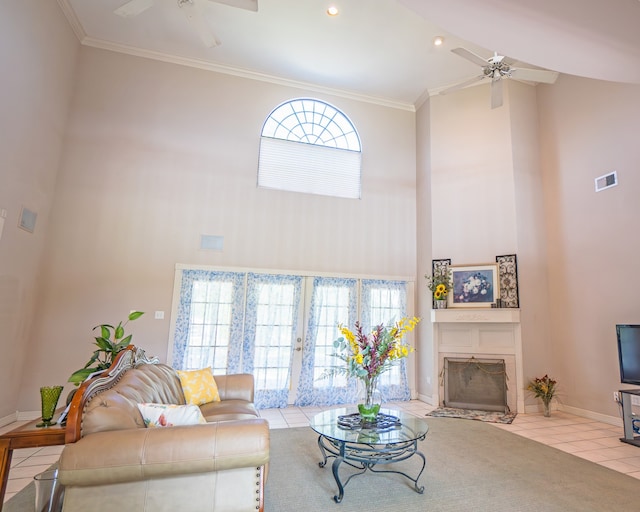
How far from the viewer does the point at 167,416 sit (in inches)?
84.1

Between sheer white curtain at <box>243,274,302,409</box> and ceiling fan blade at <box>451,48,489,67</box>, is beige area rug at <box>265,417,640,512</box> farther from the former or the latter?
ceiling fan blade at <box>451,48,489,67</box>

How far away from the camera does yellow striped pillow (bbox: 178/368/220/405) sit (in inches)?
143

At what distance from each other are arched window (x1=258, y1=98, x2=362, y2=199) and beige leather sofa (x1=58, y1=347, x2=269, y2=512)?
4.71 m

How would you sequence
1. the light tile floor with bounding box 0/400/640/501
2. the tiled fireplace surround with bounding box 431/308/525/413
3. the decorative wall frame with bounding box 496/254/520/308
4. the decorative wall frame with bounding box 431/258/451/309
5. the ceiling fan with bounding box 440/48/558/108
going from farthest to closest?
the decorative wall frame with bounding box 431/258/451/309 < the decorative wall frame with bounding box 496/254/520/308 < the tiled fireplace surround with bounding box 431/308/525/413 < the ceiling fan with bounding box 440/48/558/108 < the light tile floor with bounding box 0/400/640/501

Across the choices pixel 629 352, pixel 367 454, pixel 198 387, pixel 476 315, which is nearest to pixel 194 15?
pixel 198 387

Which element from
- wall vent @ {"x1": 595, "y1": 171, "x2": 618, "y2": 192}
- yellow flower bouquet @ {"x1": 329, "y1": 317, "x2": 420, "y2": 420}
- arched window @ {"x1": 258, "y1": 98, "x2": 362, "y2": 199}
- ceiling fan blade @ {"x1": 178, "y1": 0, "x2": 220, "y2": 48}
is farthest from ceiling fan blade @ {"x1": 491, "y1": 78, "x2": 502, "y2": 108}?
ceiling fan blade @ {"x1": 178, "y1": 0, "x2": 220, "y2": 48}

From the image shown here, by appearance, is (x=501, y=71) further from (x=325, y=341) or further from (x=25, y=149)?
(x=25, y=149)

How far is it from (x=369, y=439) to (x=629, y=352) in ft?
12.3

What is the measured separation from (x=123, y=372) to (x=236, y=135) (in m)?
4.46

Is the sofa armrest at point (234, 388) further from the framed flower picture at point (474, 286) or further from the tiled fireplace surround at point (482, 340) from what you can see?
the framed flower picture at point (474, 286)

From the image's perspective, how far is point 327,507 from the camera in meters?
2.52

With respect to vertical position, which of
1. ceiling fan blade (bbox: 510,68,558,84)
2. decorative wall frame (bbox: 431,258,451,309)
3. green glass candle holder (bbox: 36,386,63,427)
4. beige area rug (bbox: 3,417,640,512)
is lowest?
beige area rug (bbox: 3,417,640,512)

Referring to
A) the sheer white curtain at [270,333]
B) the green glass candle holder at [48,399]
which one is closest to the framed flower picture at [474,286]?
the sheer white curtain at [270,333]

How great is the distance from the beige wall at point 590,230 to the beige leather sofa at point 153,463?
17.2ft
